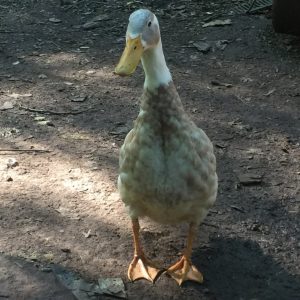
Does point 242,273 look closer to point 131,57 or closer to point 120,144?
point 131,57

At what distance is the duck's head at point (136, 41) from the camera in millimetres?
2902

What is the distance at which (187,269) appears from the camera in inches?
132

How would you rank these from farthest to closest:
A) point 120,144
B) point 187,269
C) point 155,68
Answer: point 120,144
point 187,269
point 155,68

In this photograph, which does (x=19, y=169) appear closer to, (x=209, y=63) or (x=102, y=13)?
(x=209, y=63)

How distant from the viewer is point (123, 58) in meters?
2.92

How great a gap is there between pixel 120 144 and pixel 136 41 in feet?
6.17

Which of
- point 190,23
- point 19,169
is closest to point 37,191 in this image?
point 19,169

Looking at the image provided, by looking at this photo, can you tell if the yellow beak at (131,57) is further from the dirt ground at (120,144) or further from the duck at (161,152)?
the dirt ground at (120,144)

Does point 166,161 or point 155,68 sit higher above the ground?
point 155,68

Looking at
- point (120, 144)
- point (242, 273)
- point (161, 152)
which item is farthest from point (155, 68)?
point (120, 144)

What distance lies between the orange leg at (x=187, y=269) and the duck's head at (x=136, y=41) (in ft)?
3.29

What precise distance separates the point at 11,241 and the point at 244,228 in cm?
143

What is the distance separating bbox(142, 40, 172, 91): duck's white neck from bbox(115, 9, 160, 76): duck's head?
76mm

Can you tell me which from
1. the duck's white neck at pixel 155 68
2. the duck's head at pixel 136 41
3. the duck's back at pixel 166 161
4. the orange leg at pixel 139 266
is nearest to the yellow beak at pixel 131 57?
the duck's head at pixel 136 41
